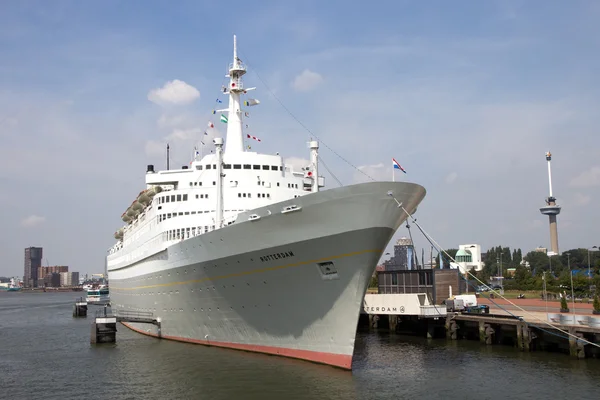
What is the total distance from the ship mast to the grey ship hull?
7.33 metres

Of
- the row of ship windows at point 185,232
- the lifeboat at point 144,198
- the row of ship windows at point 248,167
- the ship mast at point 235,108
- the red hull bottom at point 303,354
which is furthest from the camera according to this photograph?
the lifeboat at point 144,198

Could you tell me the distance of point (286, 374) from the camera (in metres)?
16.8

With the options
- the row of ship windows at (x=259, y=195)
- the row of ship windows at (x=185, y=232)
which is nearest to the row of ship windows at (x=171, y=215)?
the row of ship windows at (x=185, y=232)

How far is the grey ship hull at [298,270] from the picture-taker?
1599 centimetres

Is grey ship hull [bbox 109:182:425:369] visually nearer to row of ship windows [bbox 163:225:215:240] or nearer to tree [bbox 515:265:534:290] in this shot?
row of ship windows [bbox 163:225:215:240]

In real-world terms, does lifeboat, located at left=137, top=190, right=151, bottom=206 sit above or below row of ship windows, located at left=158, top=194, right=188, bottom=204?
above

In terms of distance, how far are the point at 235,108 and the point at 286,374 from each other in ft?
48.0

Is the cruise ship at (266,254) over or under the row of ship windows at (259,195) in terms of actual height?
under

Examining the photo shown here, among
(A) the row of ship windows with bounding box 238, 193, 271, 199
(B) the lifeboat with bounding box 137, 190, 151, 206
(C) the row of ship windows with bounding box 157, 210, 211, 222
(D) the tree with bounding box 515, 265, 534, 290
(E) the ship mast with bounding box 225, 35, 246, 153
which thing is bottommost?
(D) the tree with bounding box 515, 265, 534, 290

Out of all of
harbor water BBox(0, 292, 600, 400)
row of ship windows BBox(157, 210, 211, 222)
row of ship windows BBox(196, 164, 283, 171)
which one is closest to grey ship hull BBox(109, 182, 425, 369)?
harbor water BBox(0, 292, 600, 400)

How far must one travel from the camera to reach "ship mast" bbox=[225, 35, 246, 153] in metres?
26.3

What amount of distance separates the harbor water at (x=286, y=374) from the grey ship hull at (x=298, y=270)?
80 centimetres

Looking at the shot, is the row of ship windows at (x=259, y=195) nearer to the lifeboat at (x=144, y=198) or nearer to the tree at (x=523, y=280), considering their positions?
the lifeboat at (x=144, y=198)

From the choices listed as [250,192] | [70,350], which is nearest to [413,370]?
[250,192]
